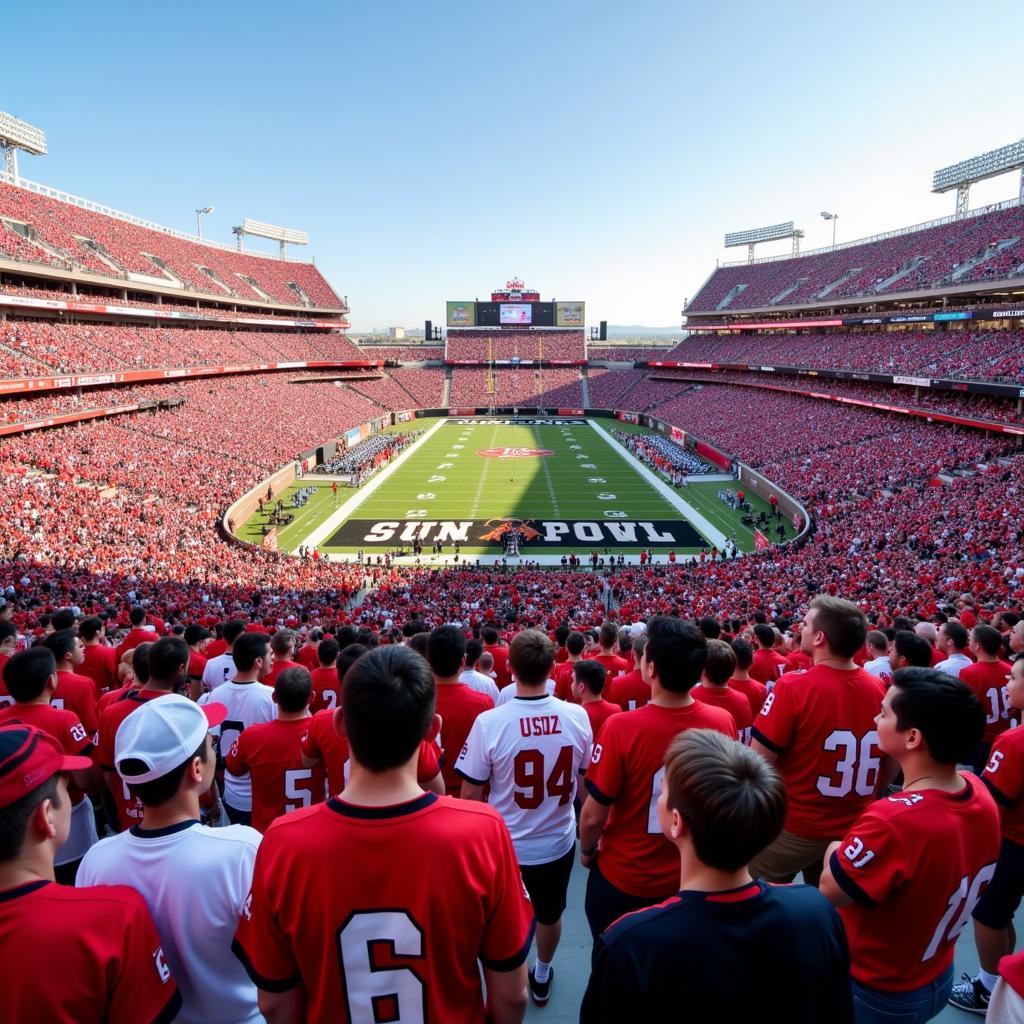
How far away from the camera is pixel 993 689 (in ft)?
18.6

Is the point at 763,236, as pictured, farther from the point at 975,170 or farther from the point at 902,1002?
the point at 902,1002

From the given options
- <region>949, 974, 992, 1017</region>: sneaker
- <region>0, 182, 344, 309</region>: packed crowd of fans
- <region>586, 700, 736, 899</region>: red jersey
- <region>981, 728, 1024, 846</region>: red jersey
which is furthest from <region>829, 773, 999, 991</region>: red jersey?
<region>0, 182, 344, 309</region>: packed crowd of fans

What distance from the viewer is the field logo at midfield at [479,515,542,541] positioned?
101 feet

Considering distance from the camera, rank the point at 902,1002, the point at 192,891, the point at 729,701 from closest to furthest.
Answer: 1. the point at 192,891
2. the point at 902,1002
3. the point at 729,701

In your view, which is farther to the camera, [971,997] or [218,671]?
[218,671]

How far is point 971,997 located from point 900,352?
47237 millimetres

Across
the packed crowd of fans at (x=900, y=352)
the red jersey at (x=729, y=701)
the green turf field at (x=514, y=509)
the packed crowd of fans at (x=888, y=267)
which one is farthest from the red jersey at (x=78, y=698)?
the packed crowd of fans at (x=888, y=267)

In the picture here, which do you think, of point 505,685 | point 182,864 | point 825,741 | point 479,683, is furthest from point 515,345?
point 182,864

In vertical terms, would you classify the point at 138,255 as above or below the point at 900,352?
above

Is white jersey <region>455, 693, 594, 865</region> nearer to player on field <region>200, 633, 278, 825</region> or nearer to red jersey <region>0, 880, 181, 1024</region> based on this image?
red jersey <region>0, 880, 181, 1024</region>

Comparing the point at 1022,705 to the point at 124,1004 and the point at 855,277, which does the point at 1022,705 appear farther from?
the point at 855,277

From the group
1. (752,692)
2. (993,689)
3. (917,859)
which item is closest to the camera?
(917,859)

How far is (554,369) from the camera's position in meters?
88.1

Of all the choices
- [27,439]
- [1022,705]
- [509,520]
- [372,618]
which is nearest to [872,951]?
[1022,705]
